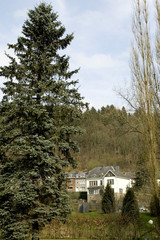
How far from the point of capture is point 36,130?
9.65m

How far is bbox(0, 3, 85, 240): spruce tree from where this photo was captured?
8.78 m

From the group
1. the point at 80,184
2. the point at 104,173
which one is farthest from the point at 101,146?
the point at 104,173

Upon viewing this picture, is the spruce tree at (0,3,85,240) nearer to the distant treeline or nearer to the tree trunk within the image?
the tree trunk

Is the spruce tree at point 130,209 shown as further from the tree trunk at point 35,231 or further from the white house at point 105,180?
the white house at point 105,180

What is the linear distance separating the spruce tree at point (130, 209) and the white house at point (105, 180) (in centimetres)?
2279

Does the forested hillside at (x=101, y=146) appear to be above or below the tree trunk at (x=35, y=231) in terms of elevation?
above

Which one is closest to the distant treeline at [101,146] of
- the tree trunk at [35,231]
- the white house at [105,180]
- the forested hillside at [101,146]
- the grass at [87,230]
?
the forested hillside at [101,146]

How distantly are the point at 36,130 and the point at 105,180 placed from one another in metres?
36.9

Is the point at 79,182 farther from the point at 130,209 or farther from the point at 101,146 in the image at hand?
the point at 130,209

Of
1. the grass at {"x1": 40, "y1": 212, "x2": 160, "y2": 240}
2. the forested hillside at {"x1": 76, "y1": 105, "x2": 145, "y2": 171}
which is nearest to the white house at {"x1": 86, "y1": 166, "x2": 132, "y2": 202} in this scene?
the forested hillside at {"x1": 76, "y1": 105, "x2": 145, "y2": 171}

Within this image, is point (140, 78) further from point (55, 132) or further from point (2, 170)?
point (2, 170)

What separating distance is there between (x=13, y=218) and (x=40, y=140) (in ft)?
9.62

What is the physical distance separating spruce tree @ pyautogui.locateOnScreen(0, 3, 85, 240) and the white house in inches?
1344

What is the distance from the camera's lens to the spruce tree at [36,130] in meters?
8.78
